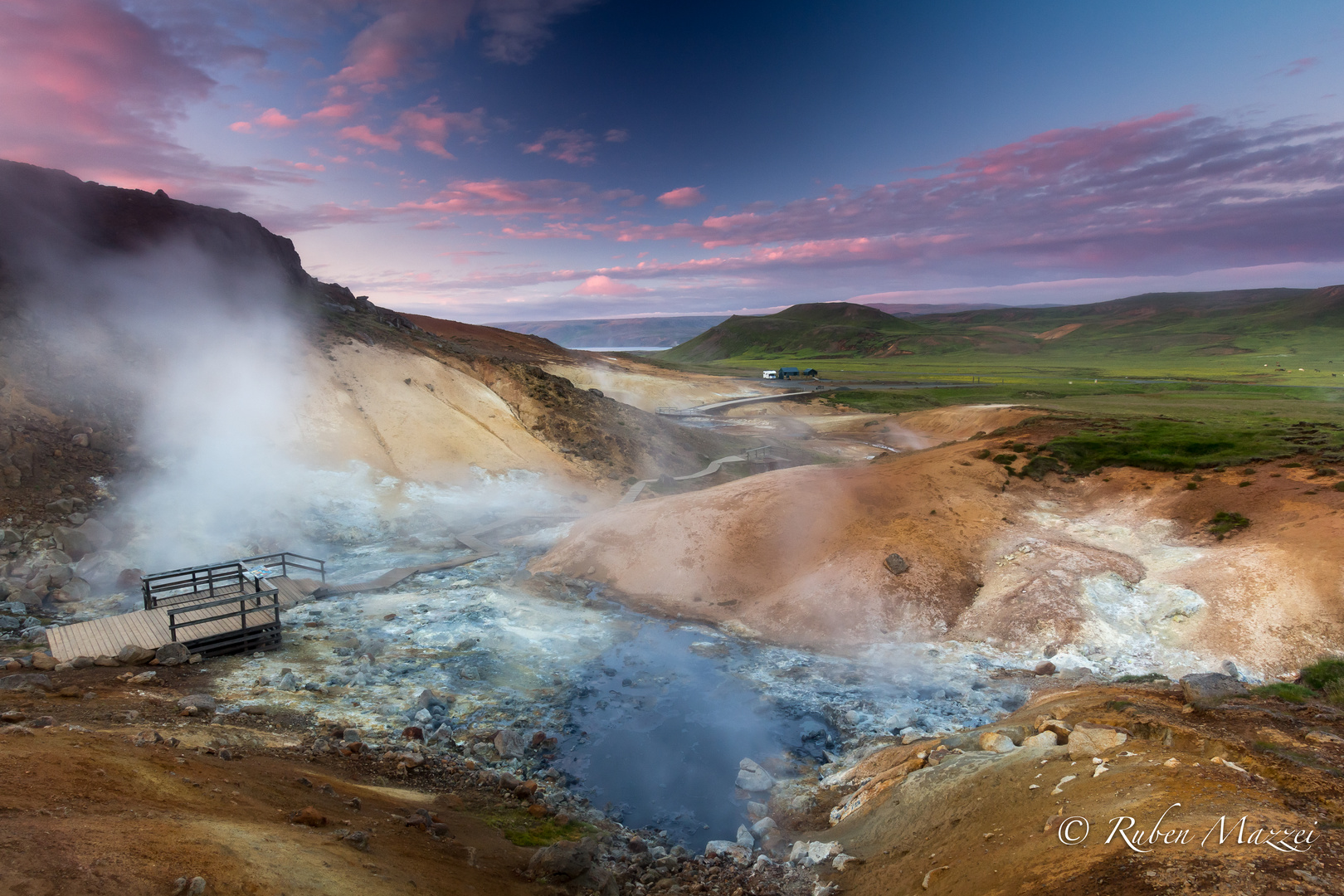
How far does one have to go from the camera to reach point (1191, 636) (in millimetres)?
17578

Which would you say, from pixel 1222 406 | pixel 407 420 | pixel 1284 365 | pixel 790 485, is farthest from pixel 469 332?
pixel 1284 365

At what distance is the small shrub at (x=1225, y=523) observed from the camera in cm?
2041

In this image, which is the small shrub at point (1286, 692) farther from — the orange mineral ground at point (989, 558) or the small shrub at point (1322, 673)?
the orange mineral ground at point (989, 558)

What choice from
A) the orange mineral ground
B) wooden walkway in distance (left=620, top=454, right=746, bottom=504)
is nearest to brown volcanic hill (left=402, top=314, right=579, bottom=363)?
wooden walkway in distance (left=620, top=454, right=746, bottom=504)

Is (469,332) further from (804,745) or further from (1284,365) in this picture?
(1284,365)

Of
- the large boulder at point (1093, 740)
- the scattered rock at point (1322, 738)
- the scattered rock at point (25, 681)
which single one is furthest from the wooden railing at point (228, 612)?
the scattered rock at point (1322, 738)

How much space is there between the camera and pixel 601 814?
504 inches

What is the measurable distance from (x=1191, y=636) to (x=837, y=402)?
2574 inches

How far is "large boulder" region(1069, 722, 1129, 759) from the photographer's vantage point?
9992mm

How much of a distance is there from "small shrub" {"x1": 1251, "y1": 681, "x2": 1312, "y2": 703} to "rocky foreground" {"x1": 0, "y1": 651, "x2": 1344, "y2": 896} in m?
0.72

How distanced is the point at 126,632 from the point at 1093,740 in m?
21.7

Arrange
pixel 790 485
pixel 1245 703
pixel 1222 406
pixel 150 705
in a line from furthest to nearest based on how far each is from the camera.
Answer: pixel 1222 406 → pixel 790 485 → pixel 150 705 → pixel 1245 703

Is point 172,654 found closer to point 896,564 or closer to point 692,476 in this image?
point 896,564
